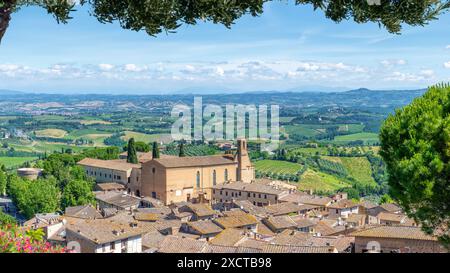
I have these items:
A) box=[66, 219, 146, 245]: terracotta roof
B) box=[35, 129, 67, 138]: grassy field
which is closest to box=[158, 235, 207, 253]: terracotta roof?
box=[66, 219, 146, 245]: terracotta roof

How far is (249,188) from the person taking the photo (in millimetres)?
45594

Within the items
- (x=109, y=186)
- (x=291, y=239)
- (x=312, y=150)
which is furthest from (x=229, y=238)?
(x=312, y=150)

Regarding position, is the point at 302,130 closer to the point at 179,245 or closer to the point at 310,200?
the point at 310,200

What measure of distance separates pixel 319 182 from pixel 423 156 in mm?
60968

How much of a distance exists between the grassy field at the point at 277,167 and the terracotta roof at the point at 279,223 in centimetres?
3682

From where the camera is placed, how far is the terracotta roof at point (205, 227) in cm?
2797

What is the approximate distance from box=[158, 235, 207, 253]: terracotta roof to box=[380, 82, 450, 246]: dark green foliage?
567 inches

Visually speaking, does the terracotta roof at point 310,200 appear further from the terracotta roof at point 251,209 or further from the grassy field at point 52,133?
the grassy field at point 52,133

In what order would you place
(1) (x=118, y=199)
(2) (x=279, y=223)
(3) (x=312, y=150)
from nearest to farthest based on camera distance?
(2) (x=279, y=223)
(1) (x=118, y=199)
(3) (x=312, y=150)

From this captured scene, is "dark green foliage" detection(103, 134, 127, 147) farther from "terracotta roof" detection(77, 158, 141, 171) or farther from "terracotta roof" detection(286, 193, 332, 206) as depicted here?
"terracotta roof" detection(286, 193, 332, 206)

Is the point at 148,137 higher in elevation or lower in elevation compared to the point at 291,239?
lower

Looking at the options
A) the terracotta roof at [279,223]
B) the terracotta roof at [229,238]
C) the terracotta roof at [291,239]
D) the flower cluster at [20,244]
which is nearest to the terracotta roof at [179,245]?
the terracotta roof at [229,238]
